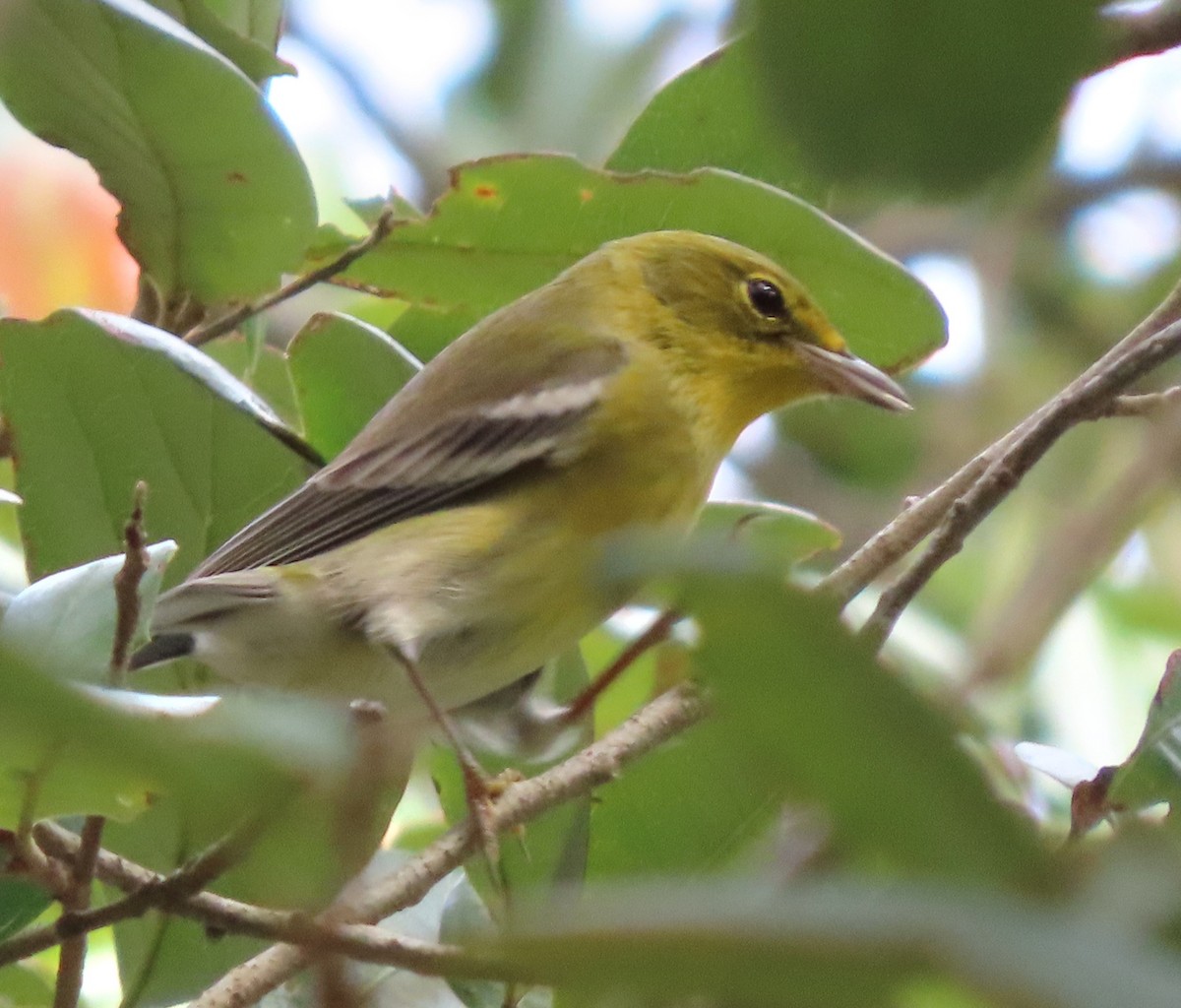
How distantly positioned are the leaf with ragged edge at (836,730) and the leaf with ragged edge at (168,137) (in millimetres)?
1253

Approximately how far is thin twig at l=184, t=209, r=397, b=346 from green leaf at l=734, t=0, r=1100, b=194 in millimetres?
1379

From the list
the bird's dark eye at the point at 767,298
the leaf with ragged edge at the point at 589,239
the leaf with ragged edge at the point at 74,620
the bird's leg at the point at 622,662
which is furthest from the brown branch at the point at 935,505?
the bird's dark eye at the point at 767,298

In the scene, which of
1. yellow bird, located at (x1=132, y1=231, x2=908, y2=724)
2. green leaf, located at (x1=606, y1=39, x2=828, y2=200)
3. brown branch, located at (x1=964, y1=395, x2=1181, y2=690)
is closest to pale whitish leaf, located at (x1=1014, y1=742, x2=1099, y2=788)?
brown branch, located at (x1=964, y1=395, x2=1181, y2=690)

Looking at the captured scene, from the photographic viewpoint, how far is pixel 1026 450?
1.37 metres

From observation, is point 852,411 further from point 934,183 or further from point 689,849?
point 934,183

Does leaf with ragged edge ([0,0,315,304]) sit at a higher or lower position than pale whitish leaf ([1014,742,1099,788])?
higher

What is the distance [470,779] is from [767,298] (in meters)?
1.04

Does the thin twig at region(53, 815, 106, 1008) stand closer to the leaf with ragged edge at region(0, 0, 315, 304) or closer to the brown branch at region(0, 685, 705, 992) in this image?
the brown branch at region(0, 685, 705, 992)

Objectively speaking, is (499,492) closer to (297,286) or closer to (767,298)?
(297,286)

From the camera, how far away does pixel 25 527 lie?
1.74m

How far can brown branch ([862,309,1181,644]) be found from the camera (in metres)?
1.33

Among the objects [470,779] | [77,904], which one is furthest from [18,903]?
[470,779]

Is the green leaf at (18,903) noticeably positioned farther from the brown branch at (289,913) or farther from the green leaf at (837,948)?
the green leaf at (837,948)

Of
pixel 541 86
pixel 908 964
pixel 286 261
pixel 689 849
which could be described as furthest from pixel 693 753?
pixel 541 86
